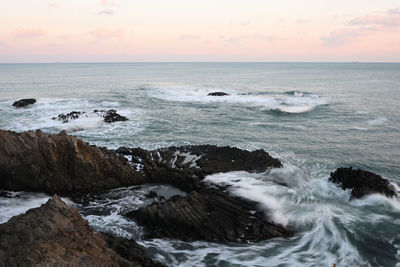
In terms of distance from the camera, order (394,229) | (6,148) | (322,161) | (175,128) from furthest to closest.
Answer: (175,128) < (322,161) < (6,148) < (394,229)

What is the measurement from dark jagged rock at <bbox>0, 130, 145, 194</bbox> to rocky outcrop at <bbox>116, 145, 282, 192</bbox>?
281cm

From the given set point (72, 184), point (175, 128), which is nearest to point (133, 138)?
point (175, 128)

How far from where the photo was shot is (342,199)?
666 inches

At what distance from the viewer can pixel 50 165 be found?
16609 millimetres

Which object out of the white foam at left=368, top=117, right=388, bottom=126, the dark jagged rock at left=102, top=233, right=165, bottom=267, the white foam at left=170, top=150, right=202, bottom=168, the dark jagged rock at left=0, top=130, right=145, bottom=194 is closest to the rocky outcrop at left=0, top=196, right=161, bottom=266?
the dark jagged rock at left=102, top=233, right=165, bottom=267

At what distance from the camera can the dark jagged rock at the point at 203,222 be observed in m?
13.0

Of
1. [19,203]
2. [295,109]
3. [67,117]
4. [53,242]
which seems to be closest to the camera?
[53,242]

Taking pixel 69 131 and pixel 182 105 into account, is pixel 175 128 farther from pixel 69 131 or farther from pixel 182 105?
pixel 182 105

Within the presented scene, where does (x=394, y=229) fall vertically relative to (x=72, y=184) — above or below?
below

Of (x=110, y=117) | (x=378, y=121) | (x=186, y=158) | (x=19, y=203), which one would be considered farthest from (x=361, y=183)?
(x=110, y=117)

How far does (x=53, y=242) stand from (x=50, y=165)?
9152mm

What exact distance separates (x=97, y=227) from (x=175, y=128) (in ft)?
68.4

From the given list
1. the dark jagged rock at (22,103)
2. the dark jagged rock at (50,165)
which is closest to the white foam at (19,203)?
the dark jagged rock at (50,165)

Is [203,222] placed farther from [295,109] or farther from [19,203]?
[295,109]
